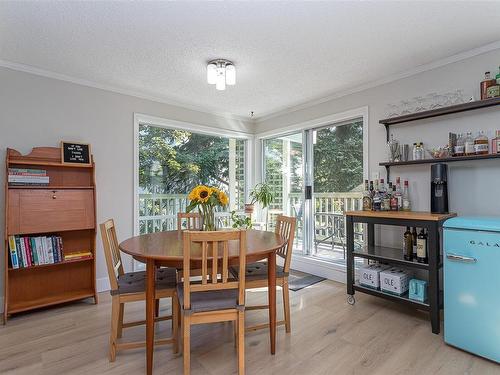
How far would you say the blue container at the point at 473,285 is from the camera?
1869 mm

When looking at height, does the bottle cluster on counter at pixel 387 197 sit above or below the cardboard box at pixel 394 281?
above

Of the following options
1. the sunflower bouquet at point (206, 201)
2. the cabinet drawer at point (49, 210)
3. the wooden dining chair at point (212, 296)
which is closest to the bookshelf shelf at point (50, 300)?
the cabinet drawer at point (49, 210)

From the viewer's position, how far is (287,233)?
98.0 inches

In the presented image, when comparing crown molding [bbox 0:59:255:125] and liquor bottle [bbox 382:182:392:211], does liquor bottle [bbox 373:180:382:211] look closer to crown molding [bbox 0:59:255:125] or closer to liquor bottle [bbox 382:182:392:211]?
liquor bottle [bbox 382:182:392:211]

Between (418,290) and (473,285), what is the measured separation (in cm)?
58

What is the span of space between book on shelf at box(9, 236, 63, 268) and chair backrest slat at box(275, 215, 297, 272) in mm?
2163

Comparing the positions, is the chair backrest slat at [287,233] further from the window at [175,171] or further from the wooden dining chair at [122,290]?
the window at [175,171]

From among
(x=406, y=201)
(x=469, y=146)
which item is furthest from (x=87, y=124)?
(x=469, y=146)

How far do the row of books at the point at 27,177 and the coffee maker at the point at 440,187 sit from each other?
3.67m

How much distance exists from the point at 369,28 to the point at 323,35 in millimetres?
341

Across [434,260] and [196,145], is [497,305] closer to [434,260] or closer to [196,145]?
[434,260]

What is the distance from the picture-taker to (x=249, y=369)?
72.6 inches

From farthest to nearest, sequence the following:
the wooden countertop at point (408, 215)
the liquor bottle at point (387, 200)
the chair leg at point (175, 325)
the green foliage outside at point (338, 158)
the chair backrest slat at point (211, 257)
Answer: the green foliage outside at point (338, 158) → the liquor bottle at point (387, 200) → the wooden countertop at point (408, 215) → the chair leg at point (175, 325) → the chair backrest slat at point (211, 257)

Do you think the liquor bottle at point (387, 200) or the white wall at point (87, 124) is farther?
the liquor bottle at point (387, 200)
